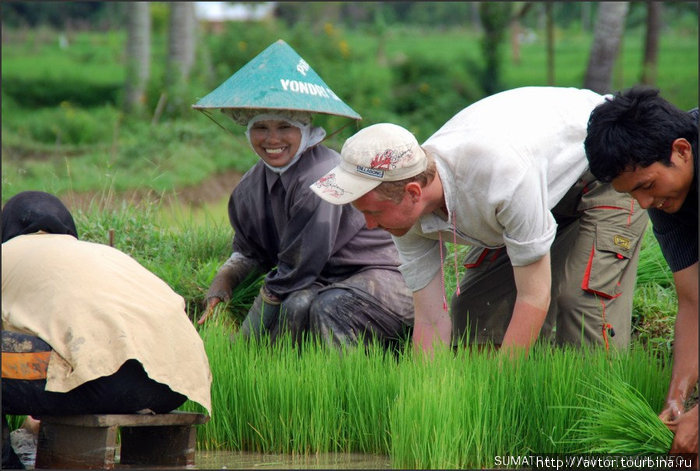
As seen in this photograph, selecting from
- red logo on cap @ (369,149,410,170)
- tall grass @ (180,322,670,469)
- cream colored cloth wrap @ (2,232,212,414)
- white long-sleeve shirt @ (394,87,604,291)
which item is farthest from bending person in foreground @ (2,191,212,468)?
white long-sleeve shirt @ (394,87,604,291)

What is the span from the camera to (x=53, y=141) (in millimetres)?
16891

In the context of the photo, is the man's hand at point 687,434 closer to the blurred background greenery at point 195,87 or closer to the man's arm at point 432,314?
the man's arm at point 432,314

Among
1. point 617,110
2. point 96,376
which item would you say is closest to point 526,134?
point 617,110

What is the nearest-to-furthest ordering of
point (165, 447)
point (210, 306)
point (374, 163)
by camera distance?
1. point (374, 163)
2. point (165, 447)
3. point (210, 306)

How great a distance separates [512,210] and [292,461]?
Answer: 139 centimetres

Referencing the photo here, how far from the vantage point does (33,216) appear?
4.00 m

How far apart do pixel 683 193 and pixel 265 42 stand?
15875 mm

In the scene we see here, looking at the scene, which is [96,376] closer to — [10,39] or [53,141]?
[53,141]

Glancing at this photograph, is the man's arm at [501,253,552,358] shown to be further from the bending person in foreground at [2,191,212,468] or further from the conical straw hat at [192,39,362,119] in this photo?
the conical straw hat at [192,39,362,119]

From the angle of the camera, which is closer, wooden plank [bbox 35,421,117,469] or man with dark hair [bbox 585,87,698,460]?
man with dark hair [bbox 585,87,698,460]

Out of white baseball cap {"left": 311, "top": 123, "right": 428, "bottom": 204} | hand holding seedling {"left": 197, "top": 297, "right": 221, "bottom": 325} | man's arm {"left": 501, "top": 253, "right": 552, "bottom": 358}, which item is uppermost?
white baseball cap {"left": 311, "top": 123, "right": 428, "bottom": 204}

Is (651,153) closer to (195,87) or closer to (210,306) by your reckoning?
(210,306)

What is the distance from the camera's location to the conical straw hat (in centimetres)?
500

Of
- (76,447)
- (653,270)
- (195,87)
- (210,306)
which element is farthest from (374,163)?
(195,87)
